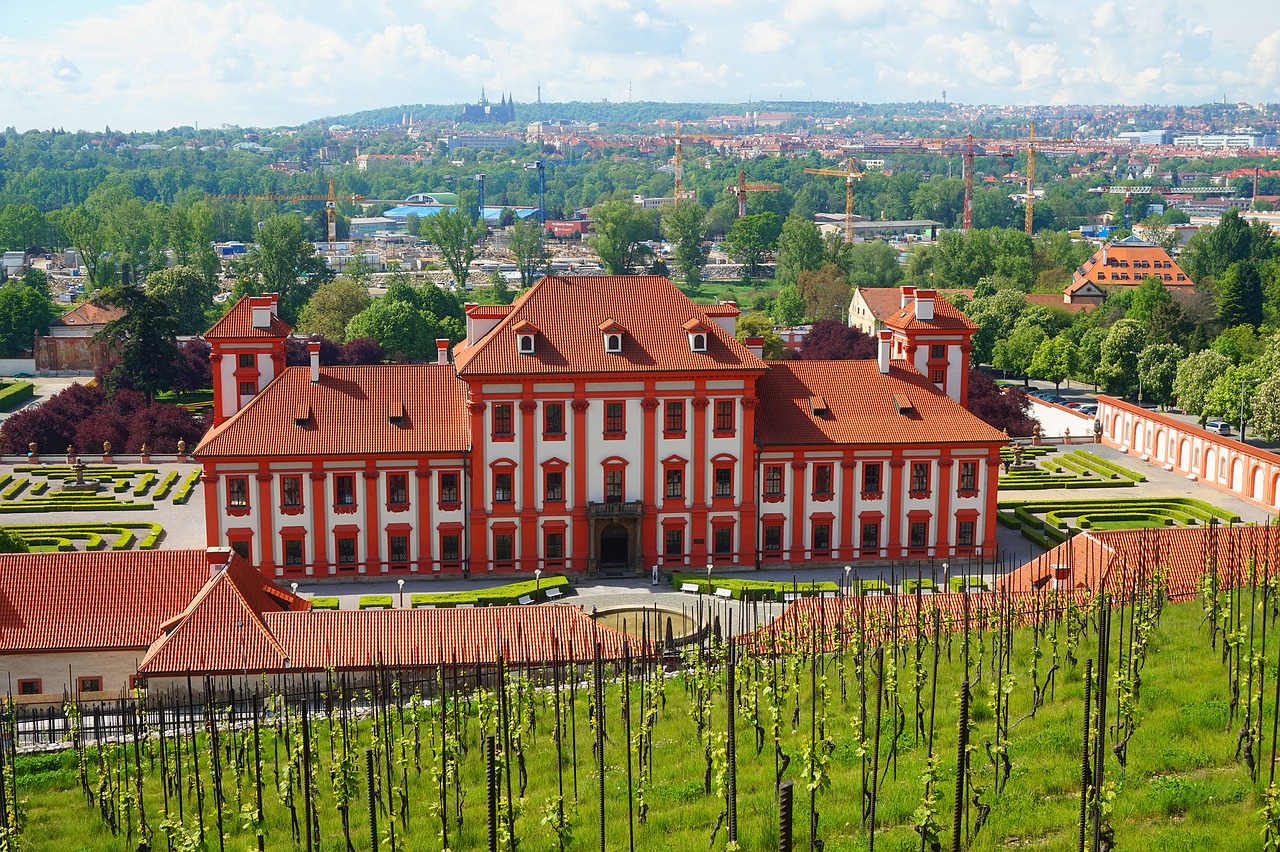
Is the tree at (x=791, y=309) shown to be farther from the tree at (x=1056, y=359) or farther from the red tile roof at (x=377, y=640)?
the red tile roof at (x=377, y=640)

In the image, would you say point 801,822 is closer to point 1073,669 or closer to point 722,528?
point 1073,669

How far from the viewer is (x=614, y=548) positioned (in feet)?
151

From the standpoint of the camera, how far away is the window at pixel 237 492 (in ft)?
145

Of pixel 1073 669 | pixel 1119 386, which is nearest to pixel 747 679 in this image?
pixel 1073 669

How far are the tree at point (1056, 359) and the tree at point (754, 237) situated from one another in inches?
2569

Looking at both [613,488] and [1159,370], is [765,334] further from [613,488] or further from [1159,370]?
[613,488]

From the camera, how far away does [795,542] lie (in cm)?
4634

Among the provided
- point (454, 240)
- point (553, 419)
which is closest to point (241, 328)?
point (553, 419)

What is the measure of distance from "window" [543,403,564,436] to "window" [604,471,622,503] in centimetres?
204

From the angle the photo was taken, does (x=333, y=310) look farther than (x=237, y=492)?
Yes

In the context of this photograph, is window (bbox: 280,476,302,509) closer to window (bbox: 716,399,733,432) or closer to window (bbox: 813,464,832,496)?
window (bbox: 716,399,733,432)

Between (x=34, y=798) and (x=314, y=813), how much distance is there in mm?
6377

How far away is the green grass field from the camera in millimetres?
20359

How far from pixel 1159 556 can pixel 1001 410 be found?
31376 millimetres
